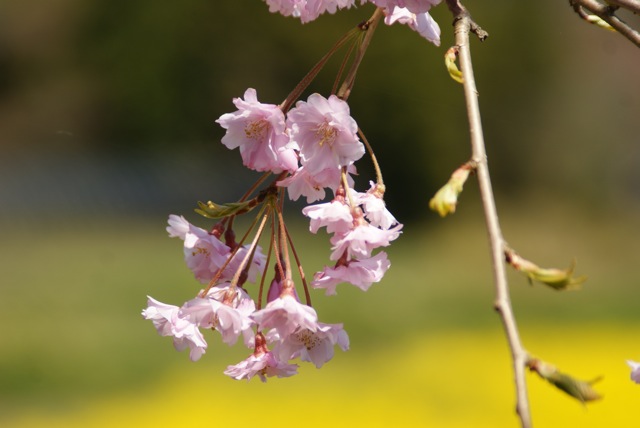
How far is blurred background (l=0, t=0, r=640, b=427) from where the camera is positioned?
5.99m

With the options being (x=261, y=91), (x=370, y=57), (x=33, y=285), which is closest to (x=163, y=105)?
(x=261, y=91)

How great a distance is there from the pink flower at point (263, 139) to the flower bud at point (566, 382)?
11.9 inches

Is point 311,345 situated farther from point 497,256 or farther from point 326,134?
point 497,256

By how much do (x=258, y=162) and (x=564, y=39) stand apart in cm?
724

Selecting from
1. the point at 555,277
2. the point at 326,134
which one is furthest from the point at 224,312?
the point at 555,277

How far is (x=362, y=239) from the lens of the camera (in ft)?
2.37

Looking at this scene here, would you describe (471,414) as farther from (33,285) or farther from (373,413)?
(33,285)

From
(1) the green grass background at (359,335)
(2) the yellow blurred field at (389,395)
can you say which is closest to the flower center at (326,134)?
(1) the green grass background at (359,335)

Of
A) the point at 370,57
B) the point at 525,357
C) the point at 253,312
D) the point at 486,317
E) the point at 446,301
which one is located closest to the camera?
the point at 525,357

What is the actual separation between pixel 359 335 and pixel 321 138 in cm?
428

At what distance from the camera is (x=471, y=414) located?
353 cm

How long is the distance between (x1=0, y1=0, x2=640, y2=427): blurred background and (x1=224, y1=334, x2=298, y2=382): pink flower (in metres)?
4.54

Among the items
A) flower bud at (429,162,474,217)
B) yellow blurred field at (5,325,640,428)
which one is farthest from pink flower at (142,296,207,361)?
yellow blurred field at (5,325,640,428)

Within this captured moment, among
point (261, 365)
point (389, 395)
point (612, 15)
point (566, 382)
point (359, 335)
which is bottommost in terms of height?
point (566, 382)
